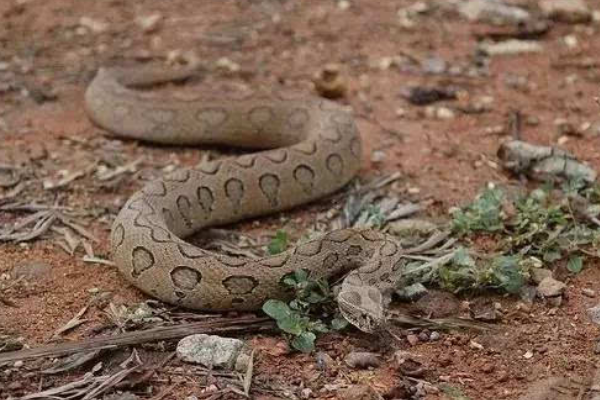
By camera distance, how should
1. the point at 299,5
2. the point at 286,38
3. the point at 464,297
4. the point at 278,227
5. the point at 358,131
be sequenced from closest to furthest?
the point at 464,297 < the point at 278,227 < the point at 358,131 < the point at 286,38 < the point at 299,5

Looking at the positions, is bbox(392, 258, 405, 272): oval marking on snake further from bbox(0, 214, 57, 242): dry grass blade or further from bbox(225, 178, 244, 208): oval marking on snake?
bbox(0, 214, 57, 242): dry grass blade

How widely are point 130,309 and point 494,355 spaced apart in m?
2.36

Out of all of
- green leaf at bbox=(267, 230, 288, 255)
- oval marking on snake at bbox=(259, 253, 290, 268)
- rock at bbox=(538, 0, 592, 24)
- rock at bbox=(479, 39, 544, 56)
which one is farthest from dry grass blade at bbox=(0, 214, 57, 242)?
rock at bbox=(538, 0, 592, 24)

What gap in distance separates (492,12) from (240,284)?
661cm

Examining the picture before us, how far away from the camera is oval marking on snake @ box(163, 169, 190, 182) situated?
758cm

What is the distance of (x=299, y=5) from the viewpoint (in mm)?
11742

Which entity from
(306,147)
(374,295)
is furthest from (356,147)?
(374,295)

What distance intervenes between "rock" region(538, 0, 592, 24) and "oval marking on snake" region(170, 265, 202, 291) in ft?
22.6

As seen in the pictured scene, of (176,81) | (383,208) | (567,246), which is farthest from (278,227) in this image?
(176,81)

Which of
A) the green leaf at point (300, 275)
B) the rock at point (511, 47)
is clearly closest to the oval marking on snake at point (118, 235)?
the green leaf at point (300, 275)

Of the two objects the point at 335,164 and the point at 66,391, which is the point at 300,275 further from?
the point at 335,164

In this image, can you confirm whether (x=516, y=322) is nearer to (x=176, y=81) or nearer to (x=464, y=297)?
(x=464, y=297)

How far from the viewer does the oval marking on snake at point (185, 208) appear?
7.38 m

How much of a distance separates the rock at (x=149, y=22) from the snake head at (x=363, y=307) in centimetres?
605
